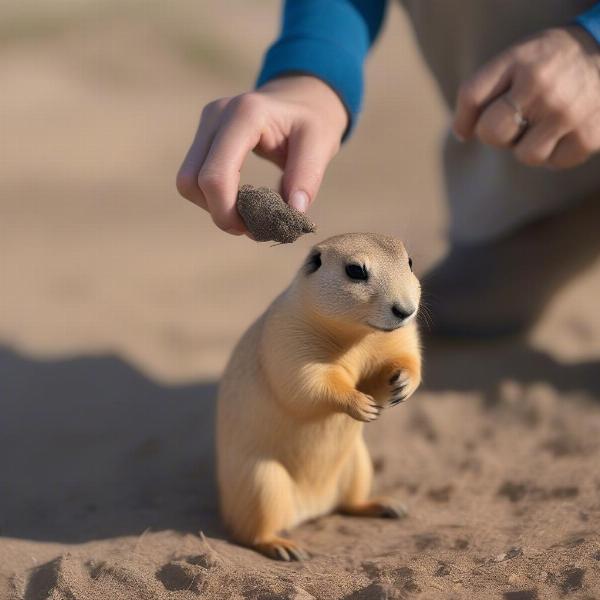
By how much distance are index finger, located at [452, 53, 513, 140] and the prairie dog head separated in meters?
0.83

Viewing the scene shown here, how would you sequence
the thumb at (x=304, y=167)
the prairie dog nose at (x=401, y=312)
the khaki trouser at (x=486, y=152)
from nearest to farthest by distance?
the prairie dog nose at (x=401, y=312)
the thumb at (x=304, y=167)
the khaki trouser at (x=486, y=152)

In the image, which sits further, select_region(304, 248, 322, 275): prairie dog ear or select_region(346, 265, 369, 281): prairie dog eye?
select_region(304, 248, 322, 275): prairie dog ear

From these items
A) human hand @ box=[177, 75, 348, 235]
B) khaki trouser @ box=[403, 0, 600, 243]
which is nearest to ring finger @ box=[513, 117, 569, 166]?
human hand @ box=[177, 75, 348, 235]

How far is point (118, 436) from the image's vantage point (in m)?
3.86

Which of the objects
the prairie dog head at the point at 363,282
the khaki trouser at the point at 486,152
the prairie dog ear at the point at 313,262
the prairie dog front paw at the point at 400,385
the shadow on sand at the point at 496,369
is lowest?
the prairie dog front paw at the point at 400,385

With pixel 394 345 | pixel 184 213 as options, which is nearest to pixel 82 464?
pixel 394 345

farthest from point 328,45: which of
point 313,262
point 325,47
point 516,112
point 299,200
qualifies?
point 313,262

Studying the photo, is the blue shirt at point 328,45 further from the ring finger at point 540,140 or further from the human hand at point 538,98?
the ring finger at point 540,140

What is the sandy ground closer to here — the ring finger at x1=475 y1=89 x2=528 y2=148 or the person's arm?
the ring finger at x1=475 y1=89 x2=528 y2=148

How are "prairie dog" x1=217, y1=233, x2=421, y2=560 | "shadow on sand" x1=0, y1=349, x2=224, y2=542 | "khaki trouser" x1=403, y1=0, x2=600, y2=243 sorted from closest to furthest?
"prairie dog" x1=217, y1=233, x2=421, y2=560, "shadow on sand" x1=0, y1=349, x2=224, y2=542, "khaki trouser" x1=403, y1=0, x2=600, y2=243

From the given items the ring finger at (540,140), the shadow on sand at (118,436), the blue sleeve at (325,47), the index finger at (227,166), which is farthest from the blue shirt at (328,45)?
the shadow on sand at (118,436)

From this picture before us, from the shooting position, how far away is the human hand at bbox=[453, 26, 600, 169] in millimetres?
3279

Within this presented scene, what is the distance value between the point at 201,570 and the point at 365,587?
1.52 ft

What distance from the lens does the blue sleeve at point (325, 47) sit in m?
3.53
